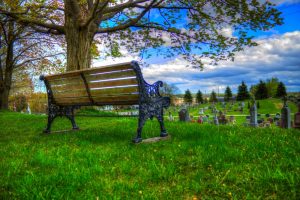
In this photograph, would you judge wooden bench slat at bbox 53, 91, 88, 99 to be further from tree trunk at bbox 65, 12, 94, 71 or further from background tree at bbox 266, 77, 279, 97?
background tree at bbox 266, 77, 279, 97

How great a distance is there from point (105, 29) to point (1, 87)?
44.4 ft

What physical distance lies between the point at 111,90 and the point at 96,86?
→ 1.57 ft

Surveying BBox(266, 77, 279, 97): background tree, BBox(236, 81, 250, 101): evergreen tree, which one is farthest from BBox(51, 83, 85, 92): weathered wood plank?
BBox(266, 77, 279, 97): background tree

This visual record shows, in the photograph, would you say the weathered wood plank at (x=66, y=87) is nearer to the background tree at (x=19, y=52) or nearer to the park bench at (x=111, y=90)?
the park bench at (x=111, y=90)

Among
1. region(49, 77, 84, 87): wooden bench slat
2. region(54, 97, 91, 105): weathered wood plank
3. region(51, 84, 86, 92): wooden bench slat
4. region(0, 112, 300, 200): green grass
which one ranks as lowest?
region(0, 112, 300, 200): green grass

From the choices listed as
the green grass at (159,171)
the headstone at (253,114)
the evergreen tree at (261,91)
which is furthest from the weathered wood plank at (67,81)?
the evergreen tree at (261,91)

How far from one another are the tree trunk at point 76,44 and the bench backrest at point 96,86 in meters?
5.38

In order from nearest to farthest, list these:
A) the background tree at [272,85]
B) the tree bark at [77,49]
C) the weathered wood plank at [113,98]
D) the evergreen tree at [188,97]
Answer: the weathered wood plank at [113,98] < the tree bark at [77,49] < the background tree at [272,85] < the evergreen tree at [188,97]

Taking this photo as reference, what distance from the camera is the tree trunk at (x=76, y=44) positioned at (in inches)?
496

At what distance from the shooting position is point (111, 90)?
5754mm

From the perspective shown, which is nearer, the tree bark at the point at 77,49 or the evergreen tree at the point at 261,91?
the tree bark at the point at 77,49

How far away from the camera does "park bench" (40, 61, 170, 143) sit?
5191 millimetres

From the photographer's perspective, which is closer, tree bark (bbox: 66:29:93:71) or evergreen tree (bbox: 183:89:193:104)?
tree bark (bbox: 66:29:93:71)

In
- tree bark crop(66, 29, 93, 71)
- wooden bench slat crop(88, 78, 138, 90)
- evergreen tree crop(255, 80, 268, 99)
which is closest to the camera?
wooden bench slat crop(88, 78, 138, 90)
